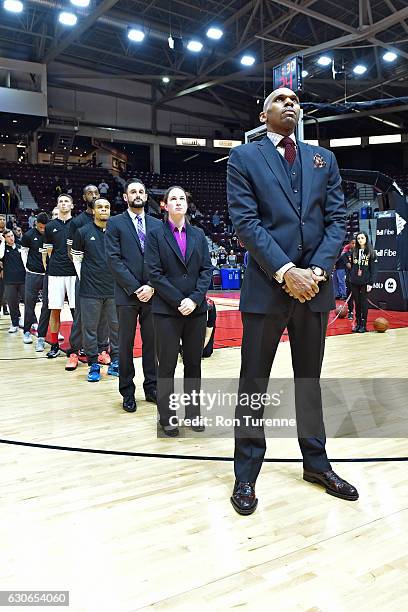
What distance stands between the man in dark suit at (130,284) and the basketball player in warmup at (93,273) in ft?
2.22

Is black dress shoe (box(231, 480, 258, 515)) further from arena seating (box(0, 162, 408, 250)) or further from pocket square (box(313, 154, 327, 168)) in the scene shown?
arena seating (box(0, 162, 408, 250))

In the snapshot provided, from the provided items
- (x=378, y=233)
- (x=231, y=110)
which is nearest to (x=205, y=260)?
(x=378, y=233)

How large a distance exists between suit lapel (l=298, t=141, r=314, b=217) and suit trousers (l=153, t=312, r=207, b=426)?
119cm

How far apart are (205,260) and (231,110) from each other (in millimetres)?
23280

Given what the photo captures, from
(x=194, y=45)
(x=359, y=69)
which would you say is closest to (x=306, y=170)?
(x=194, y=45)

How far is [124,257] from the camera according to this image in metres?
3.62

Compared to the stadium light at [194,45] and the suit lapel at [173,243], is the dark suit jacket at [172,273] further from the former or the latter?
the stadium light at [194,45]

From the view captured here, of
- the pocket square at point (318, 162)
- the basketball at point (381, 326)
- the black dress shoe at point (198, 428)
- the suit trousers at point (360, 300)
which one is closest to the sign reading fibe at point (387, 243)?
the suit trousers at point (360, 300)

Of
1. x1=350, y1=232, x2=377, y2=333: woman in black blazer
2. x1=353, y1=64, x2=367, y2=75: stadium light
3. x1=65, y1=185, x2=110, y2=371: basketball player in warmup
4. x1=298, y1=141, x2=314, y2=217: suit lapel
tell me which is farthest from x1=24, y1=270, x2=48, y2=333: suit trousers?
x1=353, y1=64, x2=367, y2=75: stadium light

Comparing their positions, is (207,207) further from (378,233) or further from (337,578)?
(337,578)

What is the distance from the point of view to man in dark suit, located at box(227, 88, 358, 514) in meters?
2.05

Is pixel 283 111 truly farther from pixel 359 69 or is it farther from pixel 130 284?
pixel 359 69

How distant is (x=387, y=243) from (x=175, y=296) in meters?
7.60

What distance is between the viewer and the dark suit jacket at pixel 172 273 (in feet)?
9.81
